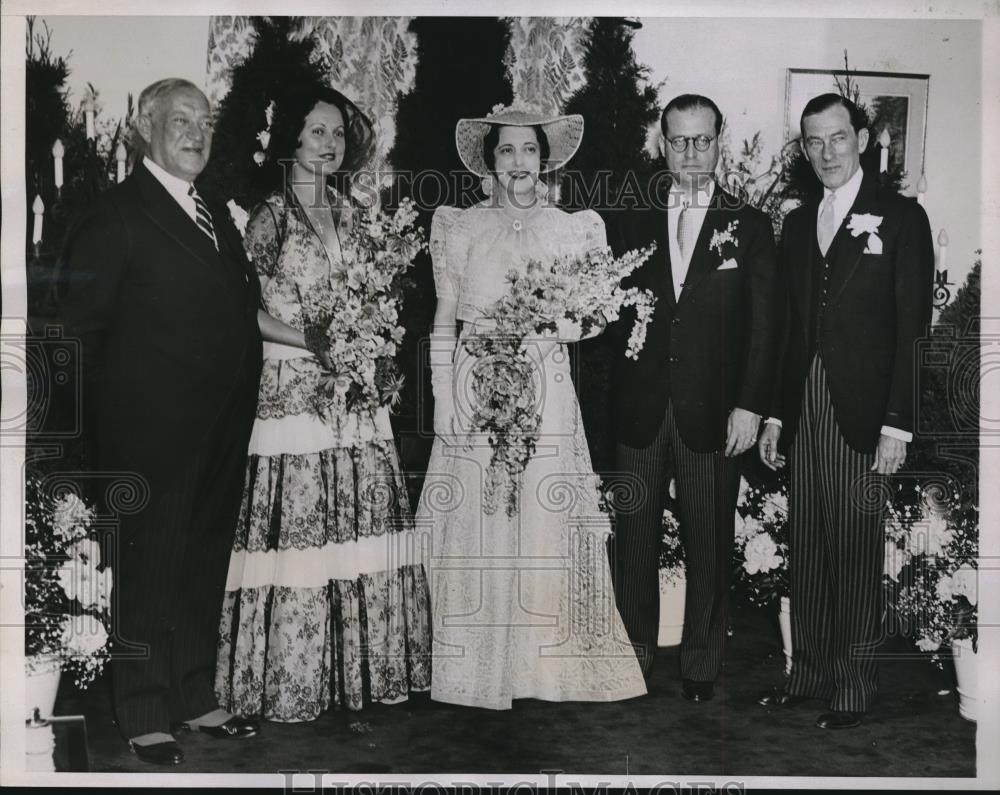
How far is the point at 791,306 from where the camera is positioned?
3475 millimetres

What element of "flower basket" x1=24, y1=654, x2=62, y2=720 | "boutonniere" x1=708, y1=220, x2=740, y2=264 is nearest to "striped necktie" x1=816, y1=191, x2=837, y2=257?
"boutonniere" x1=708, y1=220, x2=740, y2=264

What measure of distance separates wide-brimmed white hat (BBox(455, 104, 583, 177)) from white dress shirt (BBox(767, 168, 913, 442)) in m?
0.83

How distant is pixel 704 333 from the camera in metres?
3.46

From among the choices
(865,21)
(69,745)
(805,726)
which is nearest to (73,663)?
(69,745)

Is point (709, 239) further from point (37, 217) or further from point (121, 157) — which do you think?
point (37, 217)

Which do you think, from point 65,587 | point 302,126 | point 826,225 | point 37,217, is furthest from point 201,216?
point 826,225

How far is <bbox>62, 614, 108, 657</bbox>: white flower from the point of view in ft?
11.4

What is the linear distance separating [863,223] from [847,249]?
4.0 inches

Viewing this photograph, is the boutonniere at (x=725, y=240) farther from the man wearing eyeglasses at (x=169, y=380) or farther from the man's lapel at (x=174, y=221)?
the man's lapel at (x=174, y=221)

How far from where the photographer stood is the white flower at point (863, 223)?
11.3ft

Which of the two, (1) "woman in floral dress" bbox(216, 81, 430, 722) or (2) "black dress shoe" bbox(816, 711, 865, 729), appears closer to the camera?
(1) "woman in floral dress" bbox(216, 81, 430, 722)

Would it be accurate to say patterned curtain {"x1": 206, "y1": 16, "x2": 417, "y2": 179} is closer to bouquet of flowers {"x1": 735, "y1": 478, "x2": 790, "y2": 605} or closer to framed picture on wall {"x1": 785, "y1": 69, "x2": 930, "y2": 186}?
framed picture on wall {"x1": 785, "y1": 69, "x2": 930, "y2": 186}

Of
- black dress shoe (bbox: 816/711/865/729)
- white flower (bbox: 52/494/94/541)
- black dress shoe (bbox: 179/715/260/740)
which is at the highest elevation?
white flower (bbox: 52/494/94/541)

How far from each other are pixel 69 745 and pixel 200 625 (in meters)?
0.62
